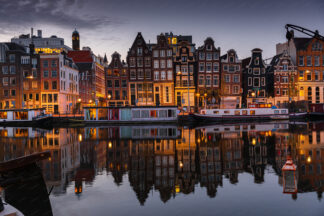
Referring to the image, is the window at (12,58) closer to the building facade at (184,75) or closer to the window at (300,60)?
the building facade at (184,75)

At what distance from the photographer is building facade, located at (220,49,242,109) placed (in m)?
77.5

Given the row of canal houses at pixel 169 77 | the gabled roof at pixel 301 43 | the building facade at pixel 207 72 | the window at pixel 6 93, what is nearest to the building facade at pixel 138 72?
the row of canal houses at pixel 169 77

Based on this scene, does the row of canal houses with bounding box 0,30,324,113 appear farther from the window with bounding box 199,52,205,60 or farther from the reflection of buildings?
the reflection of buildings

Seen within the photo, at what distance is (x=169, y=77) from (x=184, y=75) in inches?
A: 157

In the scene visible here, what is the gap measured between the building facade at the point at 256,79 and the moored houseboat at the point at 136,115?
2888 centimetres

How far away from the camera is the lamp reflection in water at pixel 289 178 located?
13016mm

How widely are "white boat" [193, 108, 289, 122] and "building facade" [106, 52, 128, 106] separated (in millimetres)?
23495

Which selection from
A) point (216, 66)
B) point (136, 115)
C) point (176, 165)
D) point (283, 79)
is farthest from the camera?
point (283, 79)

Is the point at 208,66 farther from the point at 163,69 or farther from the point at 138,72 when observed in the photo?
the point at 138,72

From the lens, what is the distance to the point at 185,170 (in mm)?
16984

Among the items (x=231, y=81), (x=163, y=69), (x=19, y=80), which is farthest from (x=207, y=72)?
(x=19, y=80)

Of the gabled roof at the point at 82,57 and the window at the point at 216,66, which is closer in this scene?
the window at the point at 216,66

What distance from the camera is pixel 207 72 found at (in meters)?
76.4

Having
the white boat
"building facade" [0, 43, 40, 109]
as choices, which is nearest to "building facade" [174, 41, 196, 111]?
the white boat
